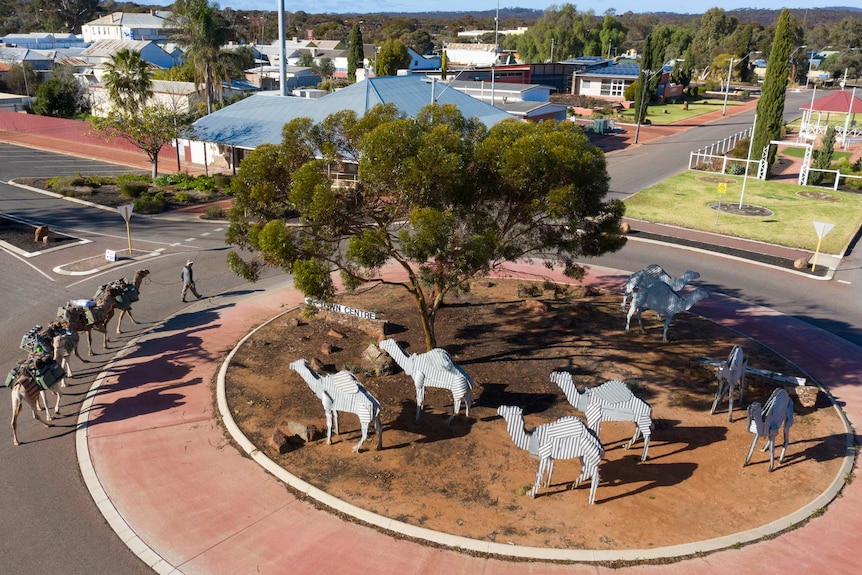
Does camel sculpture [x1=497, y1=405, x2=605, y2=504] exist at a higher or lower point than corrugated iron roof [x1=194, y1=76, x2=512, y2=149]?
lower

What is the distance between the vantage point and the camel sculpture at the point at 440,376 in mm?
16438

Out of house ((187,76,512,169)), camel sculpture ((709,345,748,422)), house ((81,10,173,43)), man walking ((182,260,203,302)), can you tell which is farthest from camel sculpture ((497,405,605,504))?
house ((81,10,173,43))

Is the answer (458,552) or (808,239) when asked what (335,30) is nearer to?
(808,239)

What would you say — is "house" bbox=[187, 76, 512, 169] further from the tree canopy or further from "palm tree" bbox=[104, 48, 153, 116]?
the tree canopy

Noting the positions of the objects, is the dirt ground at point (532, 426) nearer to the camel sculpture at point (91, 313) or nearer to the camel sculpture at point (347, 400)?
the camel sculpture at point (347, 400)

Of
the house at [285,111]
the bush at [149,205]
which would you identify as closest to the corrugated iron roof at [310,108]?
the house at [285,111]

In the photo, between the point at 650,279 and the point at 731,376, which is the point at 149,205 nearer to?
the point at 650,279

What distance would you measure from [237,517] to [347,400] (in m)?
3.50

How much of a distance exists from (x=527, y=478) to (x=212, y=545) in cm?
685

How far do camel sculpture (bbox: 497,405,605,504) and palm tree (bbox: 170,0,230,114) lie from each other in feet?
145

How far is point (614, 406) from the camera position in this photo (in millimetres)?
15367

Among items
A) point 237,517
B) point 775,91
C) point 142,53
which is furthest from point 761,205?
point 142,53

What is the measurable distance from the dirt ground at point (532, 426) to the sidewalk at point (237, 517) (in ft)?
1.75

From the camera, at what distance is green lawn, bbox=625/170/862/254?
3484 cm
